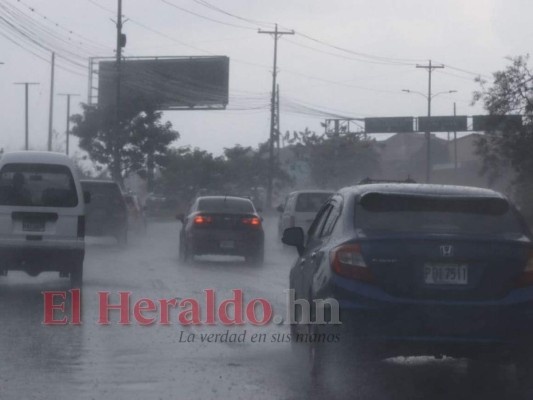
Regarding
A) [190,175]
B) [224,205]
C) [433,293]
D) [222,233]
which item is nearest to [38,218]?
[222,233]

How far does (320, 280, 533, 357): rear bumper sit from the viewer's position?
8.81 meters

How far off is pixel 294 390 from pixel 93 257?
17.9m

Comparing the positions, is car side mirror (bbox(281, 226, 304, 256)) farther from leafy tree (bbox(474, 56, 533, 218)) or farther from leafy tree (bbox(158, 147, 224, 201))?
leafy tree (bbox(158, 147, 224, 201))

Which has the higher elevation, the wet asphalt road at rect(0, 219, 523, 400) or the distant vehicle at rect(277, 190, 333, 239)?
the distant vehicle at rect(277, 190, 333, 239)

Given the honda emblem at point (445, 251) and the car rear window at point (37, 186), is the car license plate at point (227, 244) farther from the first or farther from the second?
the honda emblem at point (445, 251)

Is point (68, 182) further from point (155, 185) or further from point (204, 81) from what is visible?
point (155, 185)

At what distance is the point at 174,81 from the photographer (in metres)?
64.9

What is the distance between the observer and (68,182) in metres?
17.2

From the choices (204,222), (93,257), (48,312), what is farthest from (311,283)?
(93,257)

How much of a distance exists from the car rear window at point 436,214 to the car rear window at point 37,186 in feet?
27.8

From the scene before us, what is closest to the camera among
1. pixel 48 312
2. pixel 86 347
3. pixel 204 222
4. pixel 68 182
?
pixel 86 347

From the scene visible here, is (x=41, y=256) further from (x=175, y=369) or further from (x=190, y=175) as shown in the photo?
(x=190, y=175)

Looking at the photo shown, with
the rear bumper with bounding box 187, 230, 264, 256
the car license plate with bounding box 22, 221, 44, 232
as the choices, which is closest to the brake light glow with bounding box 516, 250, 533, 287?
the car license plate with bounding box 22, 221, 44, 232

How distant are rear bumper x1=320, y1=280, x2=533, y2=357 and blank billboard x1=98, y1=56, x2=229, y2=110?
55.2m
